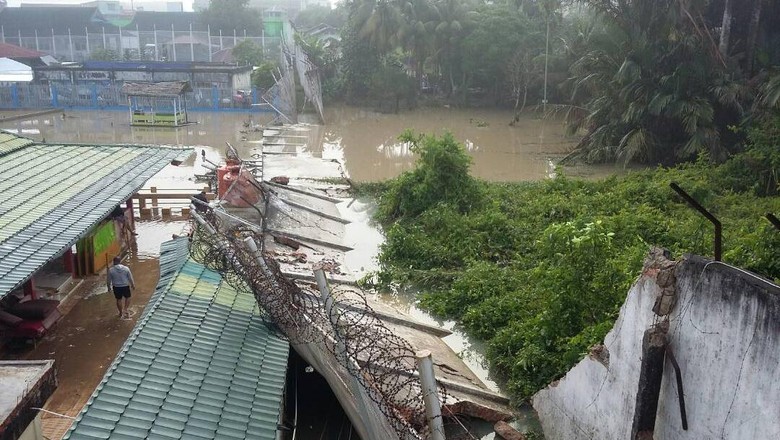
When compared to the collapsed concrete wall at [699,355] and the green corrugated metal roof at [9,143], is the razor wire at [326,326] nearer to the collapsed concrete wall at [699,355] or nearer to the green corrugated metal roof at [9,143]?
the collapsed concrete wall at [699,355]

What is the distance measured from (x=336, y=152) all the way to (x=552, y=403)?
22693mm

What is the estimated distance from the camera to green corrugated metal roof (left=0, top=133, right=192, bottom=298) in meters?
8.57

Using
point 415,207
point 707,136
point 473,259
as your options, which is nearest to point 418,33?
point 707,136

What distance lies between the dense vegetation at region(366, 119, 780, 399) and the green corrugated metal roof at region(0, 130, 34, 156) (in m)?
7.98

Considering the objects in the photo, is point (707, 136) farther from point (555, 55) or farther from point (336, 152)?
point (555, 55)

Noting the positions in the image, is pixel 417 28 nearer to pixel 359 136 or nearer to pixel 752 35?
pixel 359 136

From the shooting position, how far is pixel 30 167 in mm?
12953

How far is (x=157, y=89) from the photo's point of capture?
33.9m

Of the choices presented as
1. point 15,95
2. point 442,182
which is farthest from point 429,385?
point 15,95

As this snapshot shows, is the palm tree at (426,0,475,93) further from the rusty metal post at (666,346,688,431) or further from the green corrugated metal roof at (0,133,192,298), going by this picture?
the rusty metal post at (666,346,688,431)

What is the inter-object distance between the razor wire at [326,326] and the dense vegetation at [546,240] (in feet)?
7.18

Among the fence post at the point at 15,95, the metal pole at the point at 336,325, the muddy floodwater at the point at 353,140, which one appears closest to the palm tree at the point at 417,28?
the muddy floodwater at the point at 353,140

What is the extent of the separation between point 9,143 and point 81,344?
6311 mm

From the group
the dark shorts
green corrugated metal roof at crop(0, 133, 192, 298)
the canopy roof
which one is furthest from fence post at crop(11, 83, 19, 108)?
the dark shorts
